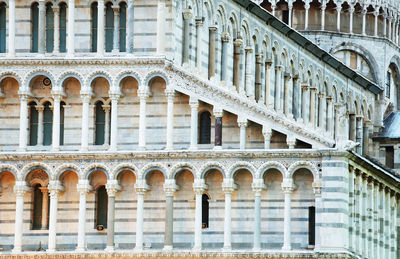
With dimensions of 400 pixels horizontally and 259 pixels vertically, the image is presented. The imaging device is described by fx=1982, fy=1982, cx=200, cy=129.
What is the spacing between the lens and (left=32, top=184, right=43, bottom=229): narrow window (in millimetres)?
60312

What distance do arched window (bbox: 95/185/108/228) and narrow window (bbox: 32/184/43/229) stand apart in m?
1.76

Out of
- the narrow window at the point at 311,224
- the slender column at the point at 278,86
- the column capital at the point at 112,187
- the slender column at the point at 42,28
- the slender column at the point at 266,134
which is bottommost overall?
the narrow window at the point at 311,224

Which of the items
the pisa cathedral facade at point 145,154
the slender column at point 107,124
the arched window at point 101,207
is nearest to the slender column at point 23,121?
the pisa cathedral facade at point 145,154

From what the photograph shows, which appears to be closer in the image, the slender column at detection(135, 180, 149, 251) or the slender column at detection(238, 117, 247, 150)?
the slender column at detection(135, 180, 149, 251)

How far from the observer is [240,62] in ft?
214

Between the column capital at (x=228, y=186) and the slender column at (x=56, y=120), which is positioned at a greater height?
the slender column at (x=56, y=120)

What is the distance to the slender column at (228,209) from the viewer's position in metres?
58.9

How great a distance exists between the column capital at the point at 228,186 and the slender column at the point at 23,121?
6138mm

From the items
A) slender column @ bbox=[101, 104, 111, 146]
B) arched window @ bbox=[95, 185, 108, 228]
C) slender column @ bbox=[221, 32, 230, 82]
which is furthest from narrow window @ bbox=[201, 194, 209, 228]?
slender column @ bbox=[221, 32, 230, 82]

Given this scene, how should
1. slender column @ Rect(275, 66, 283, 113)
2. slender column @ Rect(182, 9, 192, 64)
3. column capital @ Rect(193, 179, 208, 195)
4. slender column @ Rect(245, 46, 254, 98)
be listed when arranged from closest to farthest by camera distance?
1. column capital @ Rect(193, 179, 208, 195)
2. slender column @ Rect(182, 9, 192, 64)
3. slender column @ Rect(245, 46, 254, 98)
4. slender column @ Rect(275, 66, 283, 113)

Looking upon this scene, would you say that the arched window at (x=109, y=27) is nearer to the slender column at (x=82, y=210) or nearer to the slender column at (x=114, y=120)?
the slender column at (x=114, y=120)

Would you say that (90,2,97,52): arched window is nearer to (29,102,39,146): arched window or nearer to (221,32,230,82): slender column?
(29,102,39,146): arched window

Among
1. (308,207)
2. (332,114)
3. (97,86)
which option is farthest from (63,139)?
(332,114)

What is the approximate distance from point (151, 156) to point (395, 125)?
77.6 feet
